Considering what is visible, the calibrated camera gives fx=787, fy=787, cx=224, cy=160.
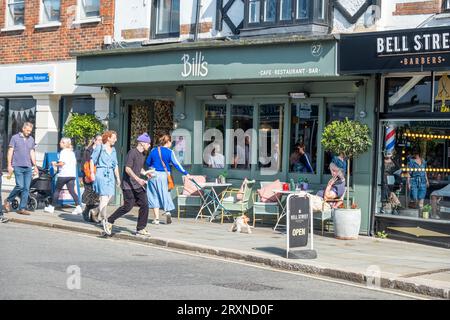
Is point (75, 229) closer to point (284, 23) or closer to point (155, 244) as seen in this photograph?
point (155, 244)

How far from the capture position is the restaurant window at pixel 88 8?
2023 cm

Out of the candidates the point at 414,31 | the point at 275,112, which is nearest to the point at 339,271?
the point at 414,31

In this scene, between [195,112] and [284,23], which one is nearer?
[284,23]

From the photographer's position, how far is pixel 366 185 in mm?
15086

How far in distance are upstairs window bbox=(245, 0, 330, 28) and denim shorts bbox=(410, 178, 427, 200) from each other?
3620 mm

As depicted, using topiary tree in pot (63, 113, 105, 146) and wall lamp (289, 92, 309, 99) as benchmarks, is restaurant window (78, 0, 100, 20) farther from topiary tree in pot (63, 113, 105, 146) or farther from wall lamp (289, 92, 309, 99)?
wall lamp (289, 92, 309, 99)

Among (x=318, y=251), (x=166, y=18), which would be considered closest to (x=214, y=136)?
(x=166, y=18)

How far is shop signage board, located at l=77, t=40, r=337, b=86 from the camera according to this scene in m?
14.9

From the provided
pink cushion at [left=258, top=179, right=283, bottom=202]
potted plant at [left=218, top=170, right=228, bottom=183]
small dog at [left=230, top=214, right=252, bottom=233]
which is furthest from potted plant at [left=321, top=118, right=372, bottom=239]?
potted plant at [left=218, top=170, right=228, bottom=183]

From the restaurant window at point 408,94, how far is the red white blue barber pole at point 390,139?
0.34 m

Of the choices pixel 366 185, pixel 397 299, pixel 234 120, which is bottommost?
pixel 397 299

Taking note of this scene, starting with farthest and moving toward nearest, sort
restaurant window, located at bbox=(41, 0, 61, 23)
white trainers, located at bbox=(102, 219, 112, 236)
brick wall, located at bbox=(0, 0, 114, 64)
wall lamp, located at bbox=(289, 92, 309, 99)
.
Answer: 1. restaurant window, located at bbox=(41, 0, 61, 23)
2. brick wall, located at bbox=(0, 0, 114, 64)
3. wall lamp, located at bbox=(289, 92, 309, 99)
4. white trainers, located at bbox=(102, 219, 112, 236)
